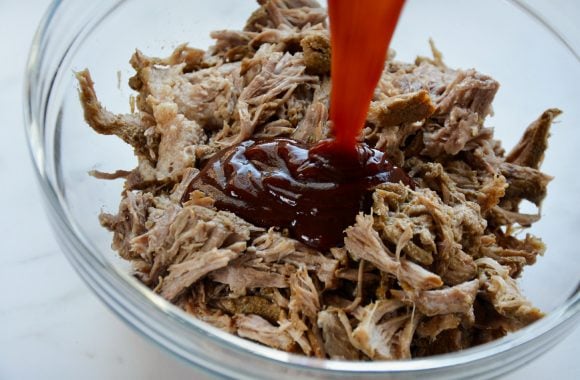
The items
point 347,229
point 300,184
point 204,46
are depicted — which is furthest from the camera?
point 204,46

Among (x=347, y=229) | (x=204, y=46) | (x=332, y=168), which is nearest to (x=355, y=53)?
(x=332, y=168)

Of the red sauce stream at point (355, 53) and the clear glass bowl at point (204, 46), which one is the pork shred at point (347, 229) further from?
the red sauce stream at point (355, 53)

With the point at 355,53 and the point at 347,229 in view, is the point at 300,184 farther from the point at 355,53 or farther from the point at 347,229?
the point at 355,53

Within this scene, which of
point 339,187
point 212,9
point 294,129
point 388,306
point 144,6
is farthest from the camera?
point 212,9

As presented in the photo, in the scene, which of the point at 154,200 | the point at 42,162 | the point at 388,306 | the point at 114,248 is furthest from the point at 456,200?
the point at 42,162

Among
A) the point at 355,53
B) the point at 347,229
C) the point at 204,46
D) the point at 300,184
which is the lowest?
the point at 347,229

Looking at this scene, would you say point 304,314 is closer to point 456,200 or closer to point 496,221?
point 456,200

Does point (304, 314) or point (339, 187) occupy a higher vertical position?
point (339, 187)
